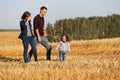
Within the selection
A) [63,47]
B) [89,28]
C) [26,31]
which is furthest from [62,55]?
[89,28]

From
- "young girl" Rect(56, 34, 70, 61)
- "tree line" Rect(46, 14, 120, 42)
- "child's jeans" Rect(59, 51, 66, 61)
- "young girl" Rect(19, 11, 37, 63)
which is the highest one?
"young girl" Rect(19, 11, 37, 63)

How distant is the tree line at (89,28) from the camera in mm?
72938

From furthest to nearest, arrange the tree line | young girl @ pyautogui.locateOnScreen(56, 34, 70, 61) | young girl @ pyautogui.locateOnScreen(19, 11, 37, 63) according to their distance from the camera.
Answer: the tree line < young girl @ pyautogui.locateOnScreen(56, 34, 70, 61) < young girl @ pyautogui.locateOnScreen(19, 11, 37, 63)

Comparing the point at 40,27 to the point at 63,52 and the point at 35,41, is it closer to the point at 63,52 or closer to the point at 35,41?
the point at 35,41

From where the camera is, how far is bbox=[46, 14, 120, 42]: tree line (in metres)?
72.9

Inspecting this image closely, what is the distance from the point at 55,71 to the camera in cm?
1031

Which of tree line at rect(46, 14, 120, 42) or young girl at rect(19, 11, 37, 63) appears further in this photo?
tree line at rect(46, 14, 120, 42)

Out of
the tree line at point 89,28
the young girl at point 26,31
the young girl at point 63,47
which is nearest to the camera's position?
the young girl at point 26,31

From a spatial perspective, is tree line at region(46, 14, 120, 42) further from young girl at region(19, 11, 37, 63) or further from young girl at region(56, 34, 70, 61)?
young girl at region(19, 11, 37, 63)

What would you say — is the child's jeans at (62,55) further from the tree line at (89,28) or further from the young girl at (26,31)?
the tree line at (89,28)

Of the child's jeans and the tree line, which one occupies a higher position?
the child's jeans

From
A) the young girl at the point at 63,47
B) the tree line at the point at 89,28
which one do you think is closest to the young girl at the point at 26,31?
the young girl at the point at 63,47

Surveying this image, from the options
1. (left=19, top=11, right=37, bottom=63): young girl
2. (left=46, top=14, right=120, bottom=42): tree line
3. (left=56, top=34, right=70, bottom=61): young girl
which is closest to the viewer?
(left=19, top=11, right=37, bottom=63): young girl

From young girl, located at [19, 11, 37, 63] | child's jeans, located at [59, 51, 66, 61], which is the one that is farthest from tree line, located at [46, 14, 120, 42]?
young girl, located at [19, 11, 37, 63]
